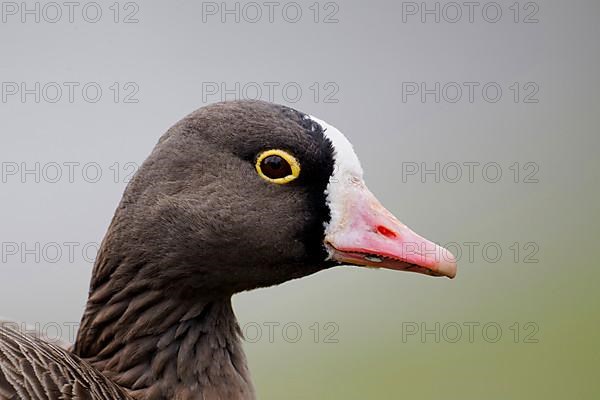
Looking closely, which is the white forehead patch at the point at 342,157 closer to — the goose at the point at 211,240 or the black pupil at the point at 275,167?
the goose at the point at 211,240

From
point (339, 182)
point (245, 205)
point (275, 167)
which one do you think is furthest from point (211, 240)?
point (339, 182)

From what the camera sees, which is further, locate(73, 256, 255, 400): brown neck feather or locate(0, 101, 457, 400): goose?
locate(73, 256, 255, 400): brown neck feather

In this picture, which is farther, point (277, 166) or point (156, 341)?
point (156, 341)

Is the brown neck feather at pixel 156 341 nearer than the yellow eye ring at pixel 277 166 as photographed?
No

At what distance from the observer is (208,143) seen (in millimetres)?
2709

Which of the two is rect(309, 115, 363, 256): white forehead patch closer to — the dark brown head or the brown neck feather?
the dark brown head

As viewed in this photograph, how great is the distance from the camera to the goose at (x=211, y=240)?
265 cm

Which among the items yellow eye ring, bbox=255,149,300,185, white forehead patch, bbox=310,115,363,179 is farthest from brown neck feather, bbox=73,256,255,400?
white forehead patch, bbox=310,115,363,179

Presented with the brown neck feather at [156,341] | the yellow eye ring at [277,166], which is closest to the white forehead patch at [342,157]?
the yellow eye ring at [277,166]

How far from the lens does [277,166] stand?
2.67 m

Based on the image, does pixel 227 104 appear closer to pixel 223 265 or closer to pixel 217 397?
pixel 223 265

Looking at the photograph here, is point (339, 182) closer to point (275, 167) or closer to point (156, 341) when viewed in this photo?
point (275, 167)

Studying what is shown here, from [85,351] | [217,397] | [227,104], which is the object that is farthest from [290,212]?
[85,351]

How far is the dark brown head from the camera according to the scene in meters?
2.66
